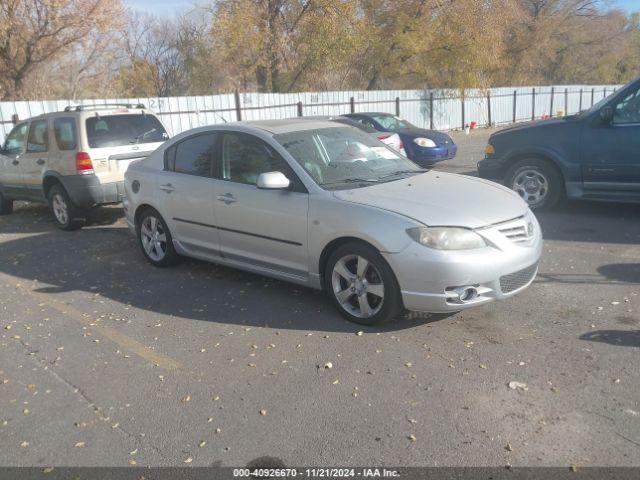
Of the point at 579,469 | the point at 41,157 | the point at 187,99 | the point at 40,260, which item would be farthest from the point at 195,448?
the point at 187,99

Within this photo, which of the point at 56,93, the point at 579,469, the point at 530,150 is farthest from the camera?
the point at 56,93

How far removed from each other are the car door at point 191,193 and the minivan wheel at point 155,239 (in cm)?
18

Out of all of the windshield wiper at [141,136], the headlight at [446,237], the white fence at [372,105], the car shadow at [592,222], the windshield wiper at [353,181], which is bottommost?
the car shadow at [592,222]

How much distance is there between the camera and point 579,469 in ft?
8.86

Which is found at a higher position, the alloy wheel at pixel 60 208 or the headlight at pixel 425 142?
the headlight at pixel 425 142

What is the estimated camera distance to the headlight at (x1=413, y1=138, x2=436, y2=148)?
503 inches

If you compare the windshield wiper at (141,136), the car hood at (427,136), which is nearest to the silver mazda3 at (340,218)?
the windshield wiper at (141,136)

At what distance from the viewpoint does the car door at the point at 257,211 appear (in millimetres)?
4762

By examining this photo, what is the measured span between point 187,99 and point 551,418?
1598cm

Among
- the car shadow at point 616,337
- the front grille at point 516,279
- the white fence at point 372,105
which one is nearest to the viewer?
the car shadow at point 616,337

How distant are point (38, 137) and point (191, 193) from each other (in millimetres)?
4562

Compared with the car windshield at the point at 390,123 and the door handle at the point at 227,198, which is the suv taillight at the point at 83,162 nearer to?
the door handle at the point at 227,198

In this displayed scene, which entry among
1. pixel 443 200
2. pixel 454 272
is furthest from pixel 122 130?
pixel 454 272

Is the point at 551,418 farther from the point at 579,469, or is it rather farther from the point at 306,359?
the point at 306,359
